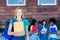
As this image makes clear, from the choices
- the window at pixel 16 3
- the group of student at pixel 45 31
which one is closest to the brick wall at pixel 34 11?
the window at pixel 16 3

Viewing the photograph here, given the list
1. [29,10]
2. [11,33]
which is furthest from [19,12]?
[29,10]

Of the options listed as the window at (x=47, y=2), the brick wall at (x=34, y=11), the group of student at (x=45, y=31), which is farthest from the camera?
the window at (x=47, y=2)

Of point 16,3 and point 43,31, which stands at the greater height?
point 43,31

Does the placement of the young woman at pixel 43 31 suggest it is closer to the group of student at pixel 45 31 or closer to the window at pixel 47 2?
the group of student at pixel 45 31

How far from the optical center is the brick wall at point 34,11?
15.6m

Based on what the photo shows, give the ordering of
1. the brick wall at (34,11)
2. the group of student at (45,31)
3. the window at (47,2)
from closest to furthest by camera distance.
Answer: the group of student at (45,31) < the brick wall at (34,11) < the window at (47,2)

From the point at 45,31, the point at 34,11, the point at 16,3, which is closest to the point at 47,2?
the point at 34,11

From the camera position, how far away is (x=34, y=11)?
15555 mm

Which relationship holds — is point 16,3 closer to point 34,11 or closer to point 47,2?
point 34,11

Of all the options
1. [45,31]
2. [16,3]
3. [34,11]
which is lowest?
[34,11]

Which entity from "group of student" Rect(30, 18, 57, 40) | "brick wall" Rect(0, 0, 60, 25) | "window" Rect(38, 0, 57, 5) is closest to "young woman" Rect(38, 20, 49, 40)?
"group of student" Rect(30, 18, 57, 40)

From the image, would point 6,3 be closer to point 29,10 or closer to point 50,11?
point 29,10

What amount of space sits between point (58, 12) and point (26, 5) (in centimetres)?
189

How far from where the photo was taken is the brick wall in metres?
15.6
